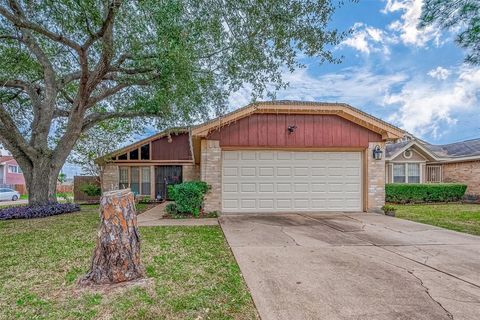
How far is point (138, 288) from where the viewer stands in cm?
330

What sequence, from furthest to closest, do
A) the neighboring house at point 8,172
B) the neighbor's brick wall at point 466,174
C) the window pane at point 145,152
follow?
the neighboring house at point 8,172 → the window pane at point 145,152 → the neighbor's brick wall at point 466,174

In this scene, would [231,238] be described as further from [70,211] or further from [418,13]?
[70,211]

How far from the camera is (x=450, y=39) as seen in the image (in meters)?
6.80

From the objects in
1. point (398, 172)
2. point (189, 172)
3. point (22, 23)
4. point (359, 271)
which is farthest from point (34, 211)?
point (398, 172)

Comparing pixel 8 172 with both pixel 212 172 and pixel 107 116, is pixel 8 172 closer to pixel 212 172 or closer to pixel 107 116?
pixel 107 116

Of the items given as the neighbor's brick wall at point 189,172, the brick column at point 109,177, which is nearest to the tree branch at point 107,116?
the brick column at point 109,177

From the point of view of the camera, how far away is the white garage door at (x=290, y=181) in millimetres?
9461

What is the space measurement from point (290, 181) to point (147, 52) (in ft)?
19.9

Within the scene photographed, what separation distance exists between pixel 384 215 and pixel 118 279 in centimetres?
864

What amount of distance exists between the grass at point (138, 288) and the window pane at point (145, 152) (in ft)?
35.7

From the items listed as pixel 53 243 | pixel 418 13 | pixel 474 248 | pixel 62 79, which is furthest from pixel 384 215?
pixel 62 79

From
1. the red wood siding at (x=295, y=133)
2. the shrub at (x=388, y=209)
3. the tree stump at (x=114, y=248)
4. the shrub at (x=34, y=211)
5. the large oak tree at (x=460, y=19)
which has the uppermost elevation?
the large oak tree at (x=460, y=19)

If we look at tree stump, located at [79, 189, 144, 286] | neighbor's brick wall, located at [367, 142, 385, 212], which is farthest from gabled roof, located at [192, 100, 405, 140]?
tree stump, located at [79, 189, 144, 286]

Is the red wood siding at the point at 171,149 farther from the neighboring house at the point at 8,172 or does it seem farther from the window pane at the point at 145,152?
the neighboring house at the point at 8,172
